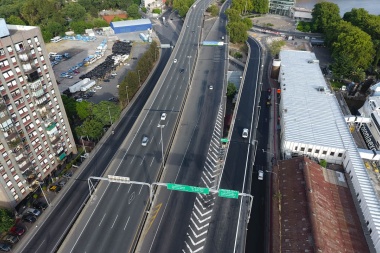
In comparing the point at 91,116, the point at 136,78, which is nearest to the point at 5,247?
the point at 91,116

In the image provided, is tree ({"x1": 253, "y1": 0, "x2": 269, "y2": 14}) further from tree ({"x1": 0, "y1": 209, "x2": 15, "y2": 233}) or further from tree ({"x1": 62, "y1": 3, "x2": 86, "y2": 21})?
tree ({"x1": 0, "y1": 209, "x2": 15, "y2": 233})

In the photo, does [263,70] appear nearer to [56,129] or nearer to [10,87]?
[56,129]

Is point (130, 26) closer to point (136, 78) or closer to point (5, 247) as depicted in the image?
point (136, 78)

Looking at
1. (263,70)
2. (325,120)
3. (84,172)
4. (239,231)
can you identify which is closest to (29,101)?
(84,172)

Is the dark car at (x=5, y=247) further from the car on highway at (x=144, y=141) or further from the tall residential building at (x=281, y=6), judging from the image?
the tall residential building at (x=281, y=6)

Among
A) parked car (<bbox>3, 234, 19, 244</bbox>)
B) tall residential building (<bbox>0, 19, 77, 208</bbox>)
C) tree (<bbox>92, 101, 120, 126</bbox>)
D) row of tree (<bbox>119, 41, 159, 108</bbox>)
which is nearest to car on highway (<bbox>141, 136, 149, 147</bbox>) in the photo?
tree (<bbox>92, 101, 120, 126</bbox>)

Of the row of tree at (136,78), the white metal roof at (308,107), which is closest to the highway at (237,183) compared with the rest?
the white metal roof at (308,107)
